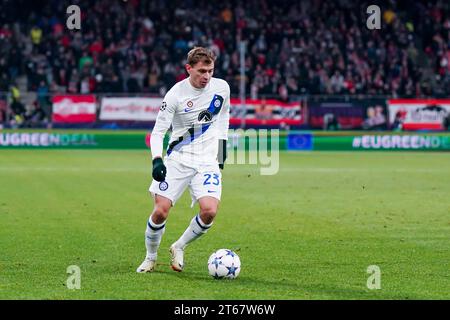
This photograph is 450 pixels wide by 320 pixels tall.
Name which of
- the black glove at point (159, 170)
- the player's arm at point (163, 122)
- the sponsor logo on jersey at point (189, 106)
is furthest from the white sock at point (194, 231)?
the sponsor logo on jersey at point (189, 106)

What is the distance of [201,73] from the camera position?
9.64 metres

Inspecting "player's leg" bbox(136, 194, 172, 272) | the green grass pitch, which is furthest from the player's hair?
the green grass pitch

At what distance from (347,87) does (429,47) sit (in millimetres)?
5457

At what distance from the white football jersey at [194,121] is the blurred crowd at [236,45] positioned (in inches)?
1029

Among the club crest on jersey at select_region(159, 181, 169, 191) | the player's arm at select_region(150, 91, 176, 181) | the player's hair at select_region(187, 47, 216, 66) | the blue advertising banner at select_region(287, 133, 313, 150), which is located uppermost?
the player's hair at select_region(187, 47, 216, 66)

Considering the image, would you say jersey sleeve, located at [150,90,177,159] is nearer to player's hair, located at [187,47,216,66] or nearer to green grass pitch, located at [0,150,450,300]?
player's hair, located at [187,47,216,66]

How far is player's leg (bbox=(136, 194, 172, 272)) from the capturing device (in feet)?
32.1

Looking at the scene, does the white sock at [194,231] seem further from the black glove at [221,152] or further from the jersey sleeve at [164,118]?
the jersey sleeve at [164,118]

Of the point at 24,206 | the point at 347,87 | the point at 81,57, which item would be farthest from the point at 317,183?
the point at 81,57

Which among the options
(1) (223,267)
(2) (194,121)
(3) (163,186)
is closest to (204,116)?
(2) (194,121)

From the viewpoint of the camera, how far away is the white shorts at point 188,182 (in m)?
9.84

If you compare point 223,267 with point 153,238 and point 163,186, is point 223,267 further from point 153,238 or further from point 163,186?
point 163,186

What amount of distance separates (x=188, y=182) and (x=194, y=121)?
63 cm

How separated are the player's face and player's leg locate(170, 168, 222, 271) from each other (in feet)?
3.05
